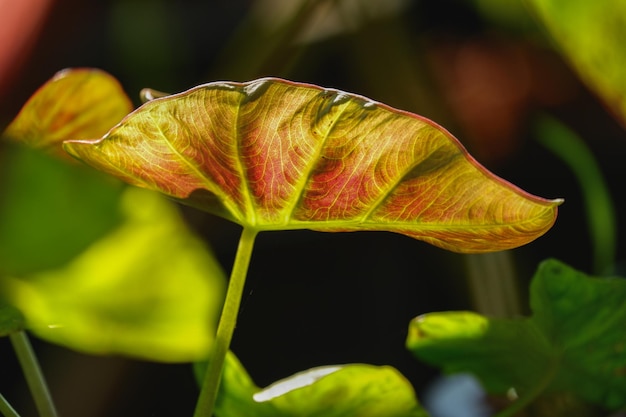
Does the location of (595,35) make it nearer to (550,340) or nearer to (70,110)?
(550,340)

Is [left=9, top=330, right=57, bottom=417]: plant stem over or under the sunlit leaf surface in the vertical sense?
under

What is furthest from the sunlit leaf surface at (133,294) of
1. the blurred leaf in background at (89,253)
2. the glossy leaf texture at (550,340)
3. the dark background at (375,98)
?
the dark background at (375,98)

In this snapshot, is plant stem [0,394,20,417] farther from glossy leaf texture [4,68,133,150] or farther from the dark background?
the dark background

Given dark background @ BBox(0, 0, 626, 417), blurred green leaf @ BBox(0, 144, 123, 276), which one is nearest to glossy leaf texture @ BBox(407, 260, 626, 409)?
blurred green leaf @ BBox(0, 144, 123, 276)

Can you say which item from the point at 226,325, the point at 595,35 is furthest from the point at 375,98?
the point at 226,325

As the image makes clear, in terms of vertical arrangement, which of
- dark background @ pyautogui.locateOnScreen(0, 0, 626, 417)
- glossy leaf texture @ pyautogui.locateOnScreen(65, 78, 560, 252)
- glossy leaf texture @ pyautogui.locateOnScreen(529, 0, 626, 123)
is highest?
glossy leaf texture @ pyautogui.locateOnScreen(529, 0, 626, 123)

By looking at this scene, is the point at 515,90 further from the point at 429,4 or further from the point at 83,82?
the point at 83,82

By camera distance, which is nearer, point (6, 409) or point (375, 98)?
point (6, 409)
